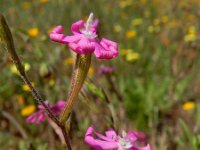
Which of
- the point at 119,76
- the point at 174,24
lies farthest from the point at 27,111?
the point at 174,24

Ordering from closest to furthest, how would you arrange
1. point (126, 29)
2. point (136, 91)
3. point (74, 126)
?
point (74, 126) < point (136, 91) < point (126, 29)

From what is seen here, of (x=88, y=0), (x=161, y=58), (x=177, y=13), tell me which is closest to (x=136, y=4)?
(x=177, y=13)

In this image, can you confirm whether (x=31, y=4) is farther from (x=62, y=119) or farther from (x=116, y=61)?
(x=62, y=119)

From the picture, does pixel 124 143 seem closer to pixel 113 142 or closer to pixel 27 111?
pixel 113 142

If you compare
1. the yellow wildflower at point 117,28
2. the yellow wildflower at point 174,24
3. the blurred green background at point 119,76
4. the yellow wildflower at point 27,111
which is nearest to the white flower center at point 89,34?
the blurred green background at point 119,76

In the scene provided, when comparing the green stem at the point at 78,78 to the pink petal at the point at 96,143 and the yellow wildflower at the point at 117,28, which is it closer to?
the pink petal at the point at 96,143

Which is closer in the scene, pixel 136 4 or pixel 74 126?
pixel 74 126

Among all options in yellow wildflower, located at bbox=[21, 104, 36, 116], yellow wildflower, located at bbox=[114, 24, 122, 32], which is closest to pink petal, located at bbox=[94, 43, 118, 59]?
yellow wildflower, located at bbox=[21, 104, 36, 116]

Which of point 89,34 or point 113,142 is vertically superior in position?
point 89,34
